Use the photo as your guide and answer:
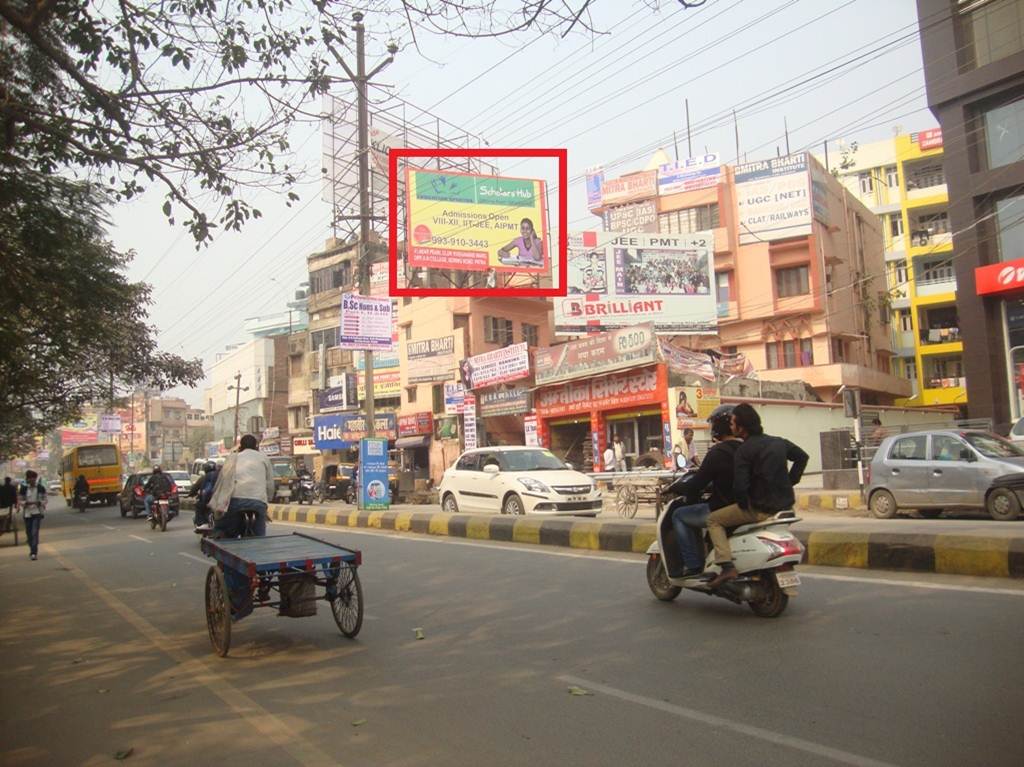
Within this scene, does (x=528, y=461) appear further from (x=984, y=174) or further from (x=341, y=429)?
(x=341, y=429)

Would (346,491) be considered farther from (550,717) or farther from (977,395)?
(550,717)

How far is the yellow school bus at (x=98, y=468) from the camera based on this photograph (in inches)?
1548

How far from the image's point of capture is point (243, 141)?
8508 millimetres

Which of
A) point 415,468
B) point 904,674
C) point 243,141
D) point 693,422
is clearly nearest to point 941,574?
point 904,674

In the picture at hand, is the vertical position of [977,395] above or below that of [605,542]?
above

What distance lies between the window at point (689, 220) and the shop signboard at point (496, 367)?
36.7 ft

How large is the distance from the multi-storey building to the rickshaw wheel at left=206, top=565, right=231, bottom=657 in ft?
81.4

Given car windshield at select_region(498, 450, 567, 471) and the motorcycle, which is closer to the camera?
the motorcycle

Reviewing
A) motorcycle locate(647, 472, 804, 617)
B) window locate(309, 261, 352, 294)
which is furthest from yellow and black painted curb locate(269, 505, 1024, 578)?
window locate(309, 261, 352, 294)

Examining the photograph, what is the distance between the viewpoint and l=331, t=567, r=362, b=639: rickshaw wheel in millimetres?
6672

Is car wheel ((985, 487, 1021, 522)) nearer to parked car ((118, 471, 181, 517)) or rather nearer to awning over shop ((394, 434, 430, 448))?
parked car ((118, 471, 181, 517))

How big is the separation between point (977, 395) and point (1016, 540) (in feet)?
69.1

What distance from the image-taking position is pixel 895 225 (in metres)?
49.5

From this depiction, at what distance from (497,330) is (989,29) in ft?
76.6
